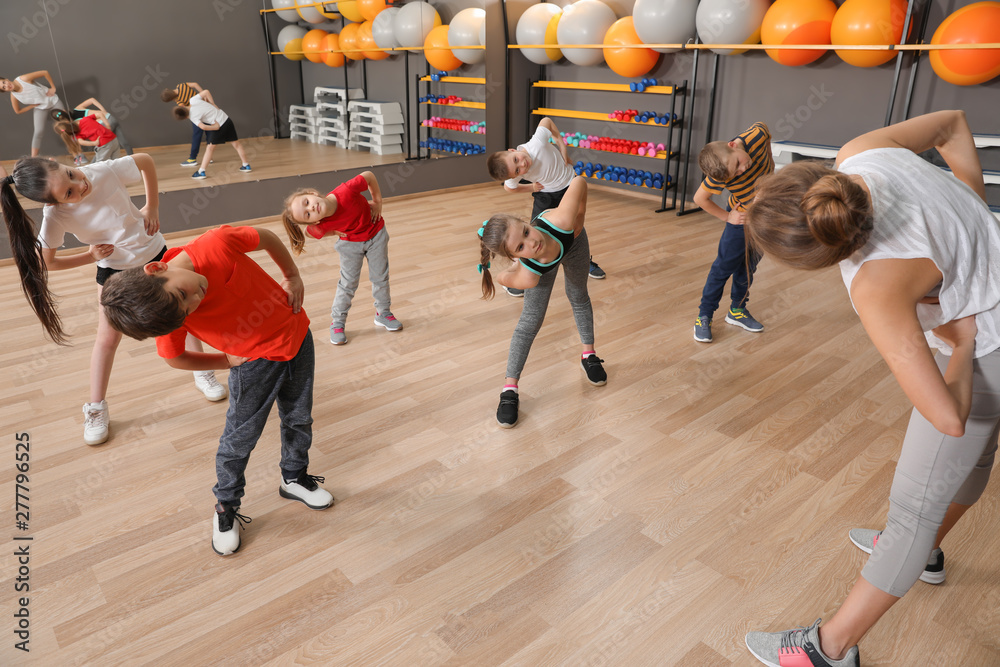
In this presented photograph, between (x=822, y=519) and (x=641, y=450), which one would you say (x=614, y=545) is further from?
(x=822, y=519)

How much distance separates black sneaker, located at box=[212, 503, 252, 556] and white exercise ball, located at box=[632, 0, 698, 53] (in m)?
4.43

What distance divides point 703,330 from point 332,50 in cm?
390

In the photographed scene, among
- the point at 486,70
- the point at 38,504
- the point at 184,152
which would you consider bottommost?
the point at 38,504

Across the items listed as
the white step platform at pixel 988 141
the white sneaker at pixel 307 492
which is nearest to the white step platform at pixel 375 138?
the white sneaker at pixel 307 492

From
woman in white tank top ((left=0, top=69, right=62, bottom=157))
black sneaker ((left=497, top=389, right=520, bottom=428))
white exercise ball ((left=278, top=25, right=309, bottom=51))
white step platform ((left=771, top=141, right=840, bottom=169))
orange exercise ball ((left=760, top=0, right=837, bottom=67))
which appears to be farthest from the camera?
white exercise ball ((left=278, top=25, right=309, bottom=51))

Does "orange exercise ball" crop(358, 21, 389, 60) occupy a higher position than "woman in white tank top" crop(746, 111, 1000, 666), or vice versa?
"orange exercise ball" crop(358, 21, 389, 60)

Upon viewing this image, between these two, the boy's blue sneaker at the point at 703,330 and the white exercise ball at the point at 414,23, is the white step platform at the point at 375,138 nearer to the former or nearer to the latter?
the white exercise ball at the point at 414,23

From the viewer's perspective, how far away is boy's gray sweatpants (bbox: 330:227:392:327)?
2807mm

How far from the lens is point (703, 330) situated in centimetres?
296

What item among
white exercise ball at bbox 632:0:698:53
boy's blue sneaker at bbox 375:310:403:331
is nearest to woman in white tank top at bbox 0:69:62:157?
boy's blue sneaker at bbox 375:310:403:331

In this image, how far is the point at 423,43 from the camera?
18.8 feet

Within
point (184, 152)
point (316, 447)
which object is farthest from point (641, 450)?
point (184, 152)

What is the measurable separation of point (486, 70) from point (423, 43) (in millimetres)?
688

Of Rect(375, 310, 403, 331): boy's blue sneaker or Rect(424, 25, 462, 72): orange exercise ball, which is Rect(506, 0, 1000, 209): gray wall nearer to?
Rect(424, 25, 462, 72): orange exercise ball
